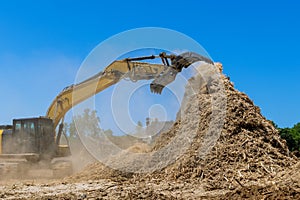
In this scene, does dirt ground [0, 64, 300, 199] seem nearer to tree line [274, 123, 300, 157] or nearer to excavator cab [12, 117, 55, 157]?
excavator cab [12, 117, 55, 157]

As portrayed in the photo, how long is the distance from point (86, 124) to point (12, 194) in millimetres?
9797

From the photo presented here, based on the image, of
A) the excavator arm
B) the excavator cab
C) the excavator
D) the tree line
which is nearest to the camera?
the excavator arm

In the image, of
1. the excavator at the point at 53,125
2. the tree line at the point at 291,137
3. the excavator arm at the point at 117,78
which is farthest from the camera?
the tree line at the point at 291,137

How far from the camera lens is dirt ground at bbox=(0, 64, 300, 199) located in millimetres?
7836

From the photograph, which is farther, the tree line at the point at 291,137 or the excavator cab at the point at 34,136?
the tree line at the point at 291,137

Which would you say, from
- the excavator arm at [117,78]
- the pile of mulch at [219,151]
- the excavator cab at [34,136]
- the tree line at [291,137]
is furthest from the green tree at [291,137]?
the pile of mulch at [219,151]

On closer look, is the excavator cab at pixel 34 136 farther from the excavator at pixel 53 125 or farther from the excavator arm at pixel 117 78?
the excavator arm at pixel 117 78

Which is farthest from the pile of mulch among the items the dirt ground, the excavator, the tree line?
the tree line

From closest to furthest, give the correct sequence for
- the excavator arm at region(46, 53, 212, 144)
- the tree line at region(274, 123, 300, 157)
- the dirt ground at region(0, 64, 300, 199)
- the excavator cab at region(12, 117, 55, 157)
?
the dirt ground at region(0, 64, 300, 199), the excavator arm at region(46, 53, 212, 144), the excavator cab at region(12, 117, 55, 157), the tree line at region(274, 123, 300, 157)

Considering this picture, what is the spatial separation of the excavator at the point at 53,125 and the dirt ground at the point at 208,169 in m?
3.77

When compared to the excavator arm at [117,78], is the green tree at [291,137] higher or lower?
lower

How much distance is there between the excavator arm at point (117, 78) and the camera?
12.7m

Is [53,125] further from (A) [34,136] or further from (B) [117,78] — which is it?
(B) [117,78]

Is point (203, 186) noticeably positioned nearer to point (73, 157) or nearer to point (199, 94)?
point (199, 94)
